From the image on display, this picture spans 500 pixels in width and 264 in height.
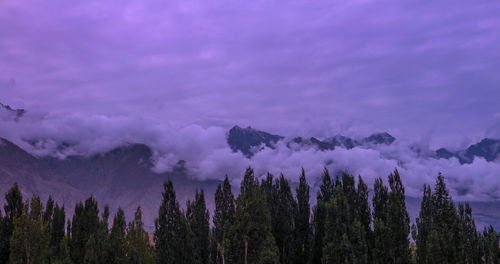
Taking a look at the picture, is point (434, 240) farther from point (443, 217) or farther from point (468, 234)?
point (468, 234)

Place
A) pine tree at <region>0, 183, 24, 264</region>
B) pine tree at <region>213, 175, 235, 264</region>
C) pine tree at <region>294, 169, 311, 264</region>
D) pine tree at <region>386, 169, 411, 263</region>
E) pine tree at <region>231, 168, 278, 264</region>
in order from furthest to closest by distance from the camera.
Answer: pine tree at <region>213, 175, 235, 264</region> → pine tree at <region>294, 169, 311, 264</region> → pine tree at <region>0, 183, 24, 264</region> → pine tree at <region>386, 169, 411, 263</region> → pine tree at <region>231, 168, 278, 264</region>

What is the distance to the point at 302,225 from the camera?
3344 inches

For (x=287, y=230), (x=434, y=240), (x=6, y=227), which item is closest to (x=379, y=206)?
(x=287, y=230)

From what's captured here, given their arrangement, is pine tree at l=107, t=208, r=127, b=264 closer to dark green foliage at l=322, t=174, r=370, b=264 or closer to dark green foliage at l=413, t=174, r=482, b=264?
dark green foliage at l=322, t=174, r=370, b=264

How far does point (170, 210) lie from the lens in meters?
74.4

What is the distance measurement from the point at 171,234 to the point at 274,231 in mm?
19469

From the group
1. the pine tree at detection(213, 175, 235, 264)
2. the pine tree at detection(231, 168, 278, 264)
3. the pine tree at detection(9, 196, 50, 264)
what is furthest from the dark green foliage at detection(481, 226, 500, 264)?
the pine tree at detection(9, 196, 50, 264)

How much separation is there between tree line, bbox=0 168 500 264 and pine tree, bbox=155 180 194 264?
15 cm

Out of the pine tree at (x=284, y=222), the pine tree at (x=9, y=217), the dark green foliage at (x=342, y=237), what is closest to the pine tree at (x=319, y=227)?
the pine tree at (x=284, y=222)

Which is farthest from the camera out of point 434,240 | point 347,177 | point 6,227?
point 347,177

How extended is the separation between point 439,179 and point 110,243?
49585 millimetres

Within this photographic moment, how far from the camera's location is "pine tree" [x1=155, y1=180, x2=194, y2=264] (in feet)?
238

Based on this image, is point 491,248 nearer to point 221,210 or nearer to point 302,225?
point 302,225

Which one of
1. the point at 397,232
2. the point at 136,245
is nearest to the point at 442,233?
the point at 397,232
